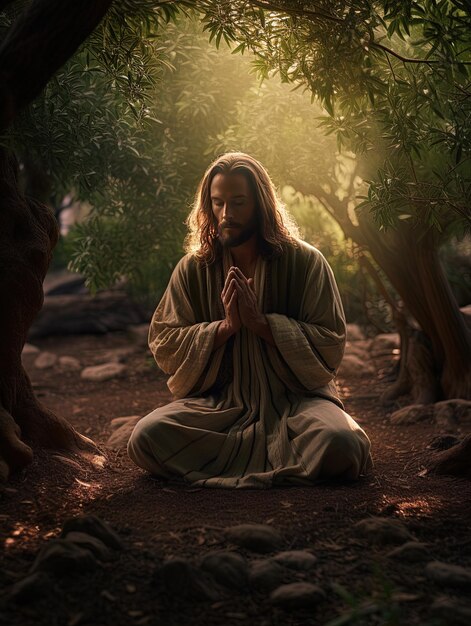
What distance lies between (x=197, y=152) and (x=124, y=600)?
5221 millimetres

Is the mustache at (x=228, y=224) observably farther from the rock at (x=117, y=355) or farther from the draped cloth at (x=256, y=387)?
the rock at (x=117, y=355)

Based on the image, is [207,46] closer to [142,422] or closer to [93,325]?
[142,422]

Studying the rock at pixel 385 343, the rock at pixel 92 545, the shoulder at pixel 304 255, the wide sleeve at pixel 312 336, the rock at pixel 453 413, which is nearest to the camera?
the rock at pixel 92 545

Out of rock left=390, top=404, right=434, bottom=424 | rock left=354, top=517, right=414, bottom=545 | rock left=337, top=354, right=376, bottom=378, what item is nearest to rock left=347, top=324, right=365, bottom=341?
rock left=337, top=354, right=376, bottom=378

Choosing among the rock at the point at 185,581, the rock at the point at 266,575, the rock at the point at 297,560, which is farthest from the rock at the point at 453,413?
the rock at the point at 185,581

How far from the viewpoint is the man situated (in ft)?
13.9

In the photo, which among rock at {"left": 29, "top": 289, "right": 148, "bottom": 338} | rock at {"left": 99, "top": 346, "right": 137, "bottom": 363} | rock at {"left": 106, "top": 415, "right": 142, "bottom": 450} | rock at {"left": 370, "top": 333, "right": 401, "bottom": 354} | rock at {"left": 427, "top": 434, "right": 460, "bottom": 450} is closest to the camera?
rock at {"left": 427, "top": 434, "right": 460, "bottom": 450}

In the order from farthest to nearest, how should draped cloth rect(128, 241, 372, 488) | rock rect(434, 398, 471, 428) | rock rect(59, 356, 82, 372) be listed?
rock rect(59, 356, 82, 372) → rock rect(434, 398, 471, 428) → draped cloth rect(128, 241, 372, 488)

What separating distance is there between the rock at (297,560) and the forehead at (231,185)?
2263 mm

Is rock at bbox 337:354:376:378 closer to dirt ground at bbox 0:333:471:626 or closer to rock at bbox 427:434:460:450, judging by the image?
dirt ground at bbox 0:333:471:626

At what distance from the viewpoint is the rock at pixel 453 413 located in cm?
574

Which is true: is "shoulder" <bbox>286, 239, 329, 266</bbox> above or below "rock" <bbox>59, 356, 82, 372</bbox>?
above

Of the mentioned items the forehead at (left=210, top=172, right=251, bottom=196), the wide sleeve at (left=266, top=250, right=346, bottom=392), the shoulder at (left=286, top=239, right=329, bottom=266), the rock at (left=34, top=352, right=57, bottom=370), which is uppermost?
the forehead at (left=210, top=172, right=251, bottom=196)

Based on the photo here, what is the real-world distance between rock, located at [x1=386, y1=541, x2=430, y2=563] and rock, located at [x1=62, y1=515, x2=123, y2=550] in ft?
3.78
